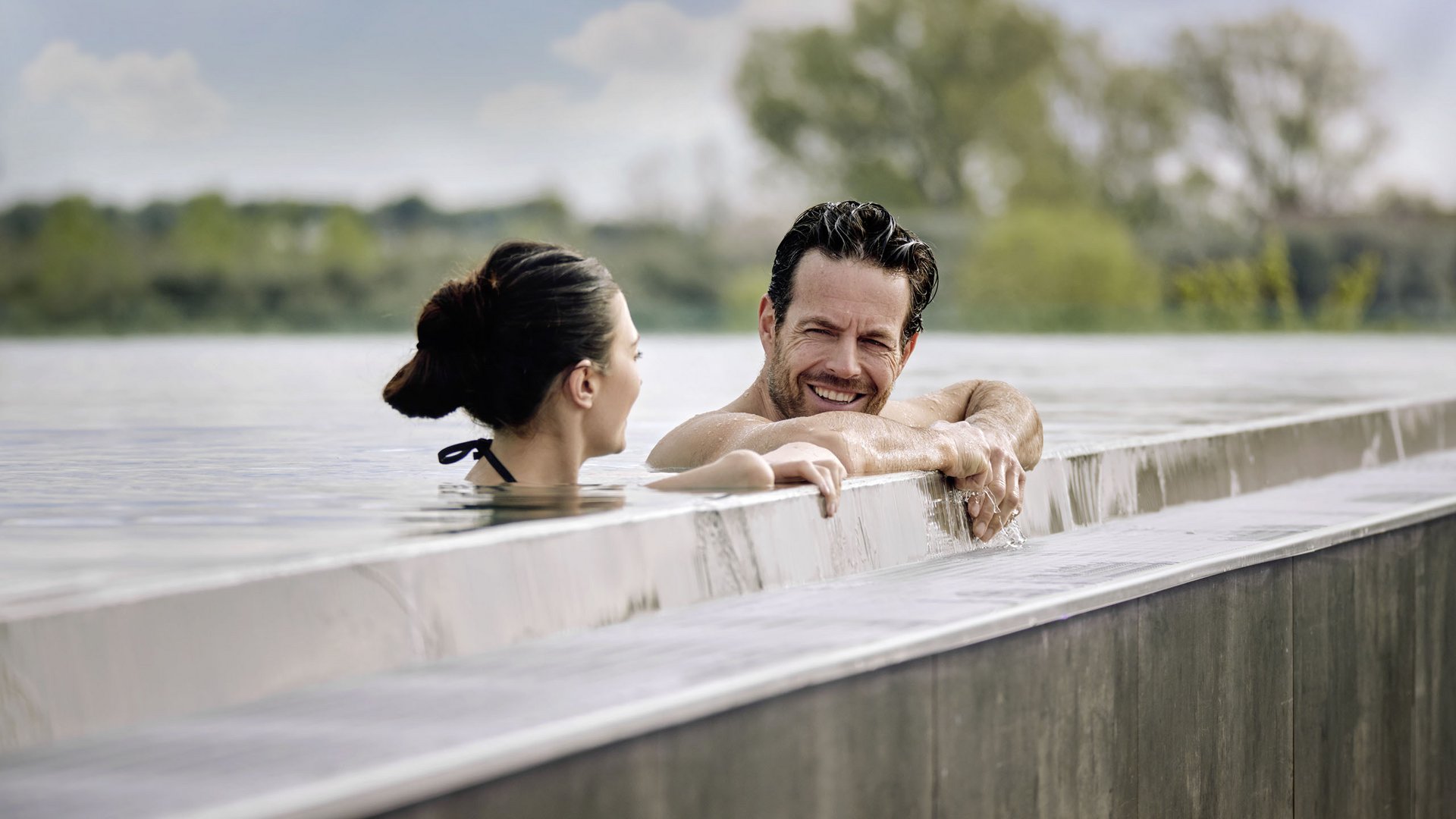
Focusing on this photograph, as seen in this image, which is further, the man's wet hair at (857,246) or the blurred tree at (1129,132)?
the blurred tree at (1129,132)

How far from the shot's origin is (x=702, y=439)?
3.91m

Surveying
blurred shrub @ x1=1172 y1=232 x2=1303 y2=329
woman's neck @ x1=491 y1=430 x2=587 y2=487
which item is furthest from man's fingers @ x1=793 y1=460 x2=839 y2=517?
blurred shrub @ x1=1172 y1=232 x2=1303 y2=329

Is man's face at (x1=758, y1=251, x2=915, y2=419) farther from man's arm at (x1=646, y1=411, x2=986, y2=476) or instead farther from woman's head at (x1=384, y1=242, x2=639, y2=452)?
woman's head at (x1=384, y1=242, x2=639, y2=452)

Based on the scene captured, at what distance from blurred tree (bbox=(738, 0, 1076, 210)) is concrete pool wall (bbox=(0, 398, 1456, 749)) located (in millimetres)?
42452

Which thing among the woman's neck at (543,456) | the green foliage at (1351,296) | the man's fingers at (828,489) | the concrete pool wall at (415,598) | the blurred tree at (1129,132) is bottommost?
the concrete pool wall at (415,598)

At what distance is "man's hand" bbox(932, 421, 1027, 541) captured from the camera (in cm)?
335

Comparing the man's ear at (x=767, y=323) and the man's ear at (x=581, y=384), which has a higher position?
the man's ear at (x=767, y=323)

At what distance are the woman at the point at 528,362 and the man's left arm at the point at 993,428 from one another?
1.41ft

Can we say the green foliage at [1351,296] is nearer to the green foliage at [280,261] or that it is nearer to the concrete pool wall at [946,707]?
the green foliage at [280,261]

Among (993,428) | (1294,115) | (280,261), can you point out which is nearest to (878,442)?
(993,428)

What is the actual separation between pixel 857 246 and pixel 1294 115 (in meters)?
42.6

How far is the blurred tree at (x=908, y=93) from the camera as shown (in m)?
45.2

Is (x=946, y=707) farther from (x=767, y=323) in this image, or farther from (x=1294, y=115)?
(x=1294, y=115)

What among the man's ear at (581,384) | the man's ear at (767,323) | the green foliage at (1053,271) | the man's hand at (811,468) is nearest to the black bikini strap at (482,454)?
the man's ear at (581,384)
